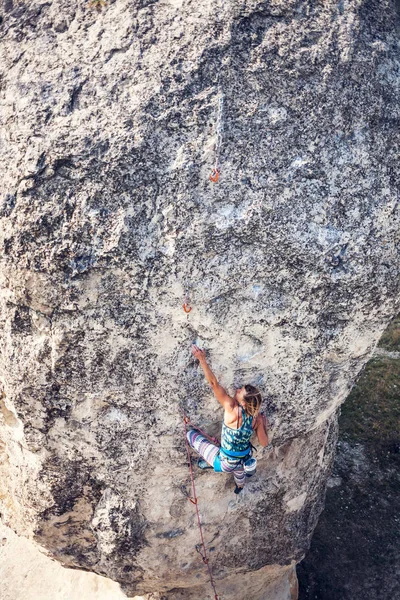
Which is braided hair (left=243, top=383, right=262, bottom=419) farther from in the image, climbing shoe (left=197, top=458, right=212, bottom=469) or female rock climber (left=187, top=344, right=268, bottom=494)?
climbing shoe (left=197, top=458, right=212, bottom=469)

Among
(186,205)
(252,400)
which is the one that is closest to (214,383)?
(252,400)

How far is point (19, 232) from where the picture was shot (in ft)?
15.8

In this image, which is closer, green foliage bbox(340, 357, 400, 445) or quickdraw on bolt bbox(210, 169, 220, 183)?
quickdraw on bolt bbox(210, 169, 220, 183)

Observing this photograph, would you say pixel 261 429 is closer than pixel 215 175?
No

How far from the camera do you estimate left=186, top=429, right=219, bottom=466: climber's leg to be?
18.1 ft

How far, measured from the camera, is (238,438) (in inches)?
210

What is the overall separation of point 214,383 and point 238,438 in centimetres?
58

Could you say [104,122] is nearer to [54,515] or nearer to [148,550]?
[54,515]

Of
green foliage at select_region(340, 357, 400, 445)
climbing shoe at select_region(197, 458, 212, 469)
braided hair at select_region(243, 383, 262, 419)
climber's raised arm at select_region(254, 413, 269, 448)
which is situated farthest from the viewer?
green foliage at select_region(340, 357, 400, 445)

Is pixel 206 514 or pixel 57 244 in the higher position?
pixel 57 244

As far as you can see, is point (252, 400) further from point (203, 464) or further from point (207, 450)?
point (203, 464)

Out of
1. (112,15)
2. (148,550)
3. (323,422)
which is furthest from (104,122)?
(148,550)

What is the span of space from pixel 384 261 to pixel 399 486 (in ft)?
22.6

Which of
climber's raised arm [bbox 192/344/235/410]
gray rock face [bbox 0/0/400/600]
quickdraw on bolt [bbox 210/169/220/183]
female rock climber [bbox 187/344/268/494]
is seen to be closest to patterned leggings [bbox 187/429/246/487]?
female rock climber [bbox 187/344/268/494]
